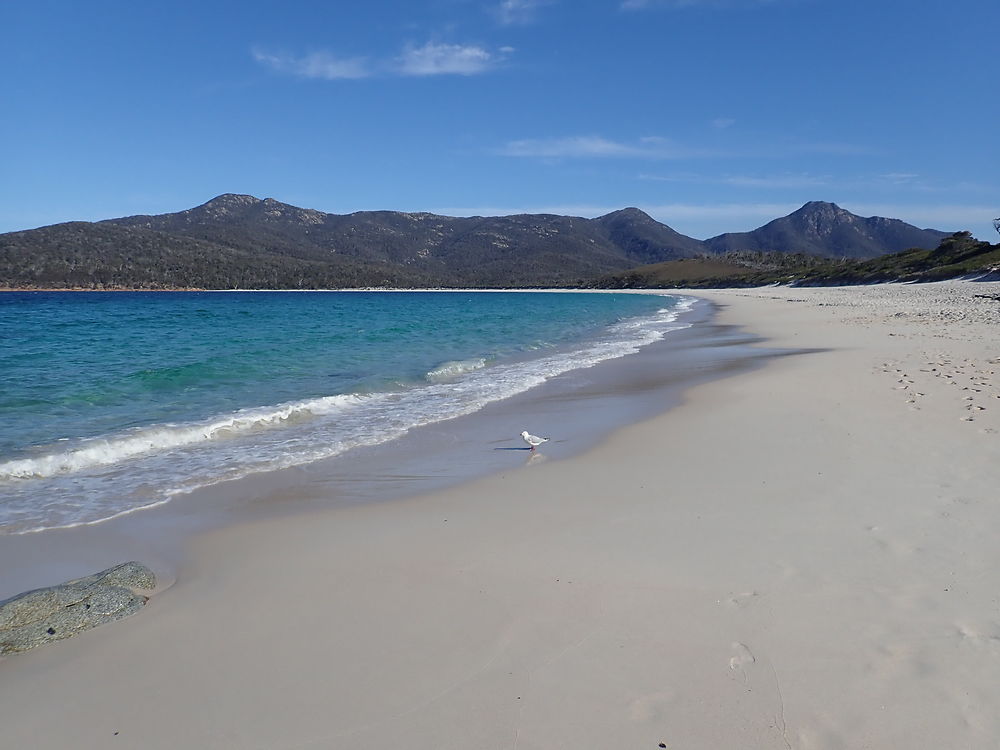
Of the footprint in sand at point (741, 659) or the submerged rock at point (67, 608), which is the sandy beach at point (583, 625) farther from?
the submerged rock at point (67, 608)

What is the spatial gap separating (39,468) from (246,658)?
5.33 meters

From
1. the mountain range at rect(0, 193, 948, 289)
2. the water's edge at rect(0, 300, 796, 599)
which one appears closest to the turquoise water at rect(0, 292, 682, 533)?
the water's edge at rect(0, 300, 796, 599)

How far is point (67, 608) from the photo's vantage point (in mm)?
3578

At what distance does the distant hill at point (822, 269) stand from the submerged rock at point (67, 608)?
49595 mm

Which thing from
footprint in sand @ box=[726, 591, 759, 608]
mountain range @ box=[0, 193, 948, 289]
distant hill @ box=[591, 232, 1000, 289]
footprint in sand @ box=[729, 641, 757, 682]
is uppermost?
mountain range @ box=[0, 193, 948, 289]

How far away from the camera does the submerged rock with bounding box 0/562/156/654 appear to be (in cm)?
336

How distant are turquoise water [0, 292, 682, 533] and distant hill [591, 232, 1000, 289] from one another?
3724 cm

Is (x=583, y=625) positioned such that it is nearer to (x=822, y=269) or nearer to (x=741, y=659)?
(x=741, y=659)

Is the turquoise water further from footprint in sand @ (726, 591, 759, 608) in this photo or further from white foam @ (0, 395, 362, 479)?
footprint in sand @ (726, 591, 759, 608)

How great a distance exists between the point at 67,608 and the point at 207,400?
809 cm

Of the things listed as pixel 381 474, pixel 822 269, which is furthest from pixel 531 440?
pixel 822 269

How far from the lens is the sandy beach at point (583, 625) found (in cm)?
257

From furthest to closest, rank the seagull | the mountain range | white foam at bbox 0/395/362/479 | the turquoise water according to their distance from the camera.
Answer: the mountain range, the seagull, white foam at bbox 0/395/362/479, the turquoise water

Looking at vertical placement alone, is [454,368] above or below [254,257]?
below
